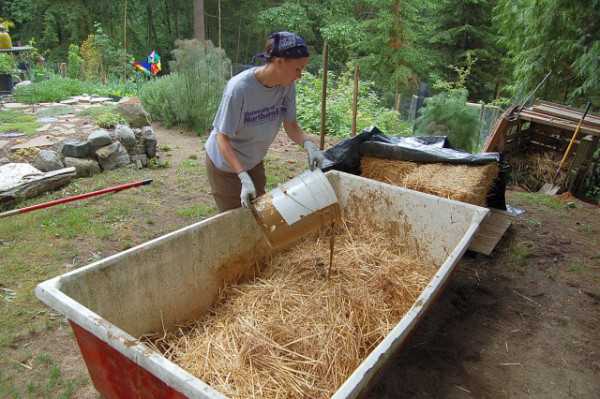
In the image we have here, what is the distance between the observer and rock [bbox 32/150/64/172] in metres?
4.79

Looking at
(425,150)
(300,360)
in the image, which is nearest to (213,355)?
(300,360)

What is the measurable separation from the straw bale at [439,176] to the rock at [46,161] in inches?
136

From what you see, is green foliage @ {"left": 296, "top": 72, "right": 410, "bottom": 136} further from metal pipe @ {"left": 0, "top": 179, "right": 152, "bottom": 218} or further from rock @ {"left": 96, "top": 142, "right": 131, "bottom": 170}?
metal pipe @ {"left": 0, "top": 179, "right": 152, "bottom": 218}

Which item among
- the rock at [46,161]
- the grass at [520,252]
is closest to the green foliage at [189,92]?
the rock at [46,161]

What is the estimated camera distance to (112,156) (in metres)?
5.43

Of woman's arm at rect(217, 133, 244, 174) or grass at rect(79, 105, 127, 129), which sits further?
grass at rect(79, 105, 127, 129)

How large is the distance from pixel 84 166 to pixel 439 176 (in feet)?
13.1

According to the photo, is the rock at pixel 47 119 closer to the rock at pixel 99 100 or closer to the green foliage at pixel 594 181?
the rock at pixel 99 100

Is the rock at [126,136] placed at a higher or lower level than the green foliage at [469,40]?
lower

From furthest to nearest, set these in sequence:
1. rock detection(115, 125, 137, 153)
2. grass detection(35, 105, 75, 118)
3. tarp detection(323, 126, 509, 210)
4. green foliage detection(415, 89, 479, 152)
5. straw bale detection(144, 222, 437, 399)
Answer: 1. green foliage detection(415, 89, 479, 152)
2. grass detection(35, 105, 75, 118)
3. rock detection(115, 125, 137, 153)
4. tarp detection(323, 126, 509, 210)
5. straw bale detection(144, 222, 437, 399)

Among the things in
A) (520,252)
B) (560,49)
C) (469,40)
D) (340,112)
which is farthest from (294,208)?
(469,40)

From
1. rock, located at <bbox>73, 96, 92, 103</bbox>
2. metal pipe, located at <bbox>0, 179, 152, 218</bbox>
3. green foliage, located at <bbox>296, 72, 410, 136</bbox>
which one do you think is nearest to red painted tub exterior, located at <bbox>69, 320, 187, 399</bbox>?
metal pipe, located at <bbox>0, 179, 152, 218</bbox>

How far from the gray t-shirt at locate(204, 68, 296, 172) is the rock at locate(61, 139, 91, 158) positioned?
10.3ft

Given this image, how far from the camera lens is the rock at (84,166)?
16.5 ft
